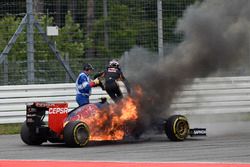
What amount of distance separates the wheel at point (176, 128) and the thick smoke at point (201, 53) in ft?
1.32

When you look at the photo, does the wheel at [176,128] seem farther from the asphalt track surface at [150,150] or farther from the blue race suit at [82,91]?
the blue race suit at [82,91]

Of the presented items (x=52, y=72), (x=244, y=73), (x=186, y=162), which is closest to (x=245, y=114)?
(x=244, y=73)

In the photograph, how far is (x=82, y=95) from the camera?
20.2 meters

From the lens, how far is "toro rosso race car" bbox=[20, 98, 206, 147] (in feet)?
54.4

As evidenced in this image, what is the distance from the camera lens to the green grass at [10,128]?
2162 centimetres

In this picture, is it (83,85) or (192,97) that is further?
(192,97)

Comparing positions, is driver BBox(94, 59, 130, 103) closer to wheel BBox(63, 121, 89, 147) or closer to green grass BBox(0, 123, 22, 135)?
wheel BBox(63, 121, 89, 147)

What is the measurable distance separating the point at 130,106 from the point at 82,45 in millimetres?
13771

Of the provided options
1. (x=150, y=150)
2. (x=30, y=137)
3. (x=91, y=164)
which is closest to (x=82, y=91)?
(x=30, y=137)

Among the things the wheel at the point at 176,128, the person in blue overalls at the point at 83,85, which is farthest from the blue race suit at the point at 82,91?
the wheel at the point at 176,128

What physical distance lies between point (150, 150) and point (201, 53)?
3.57 metres

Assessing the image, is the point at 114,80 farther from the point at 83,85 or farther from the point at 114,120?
the point at 83,85

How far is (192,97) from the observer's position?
2059 centimetres

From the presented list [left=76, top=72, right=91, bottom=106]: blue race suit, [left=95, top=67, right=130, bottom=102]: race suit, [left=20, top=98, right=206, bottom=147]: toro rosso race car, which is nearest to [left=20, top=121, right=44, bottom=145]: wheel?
[left=20, top=98, right=206, bottom=147]: toro rosso race car
